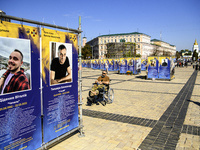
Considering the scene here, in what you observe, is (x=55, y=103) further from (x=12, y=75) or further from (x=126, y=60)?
(x=126, y=60)

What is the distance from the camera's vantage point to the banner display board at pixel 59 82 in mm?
3453

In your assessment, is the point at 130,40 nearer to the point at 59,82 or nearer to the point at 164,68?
the point at 164,68

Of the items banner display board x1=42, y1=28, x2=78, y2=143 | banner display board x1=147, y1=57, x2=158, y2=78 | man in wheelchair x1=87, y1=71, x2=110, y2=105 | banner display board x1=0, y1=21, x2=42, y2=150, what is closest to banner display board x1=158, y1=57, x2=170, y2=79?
banner display board x1=147, y1=57, x2=158, y2=78

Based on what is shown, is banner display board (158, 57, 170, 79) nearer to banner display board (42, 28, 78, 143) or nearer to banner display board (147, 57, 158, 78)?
banner display board (147, 57, 158, 78)

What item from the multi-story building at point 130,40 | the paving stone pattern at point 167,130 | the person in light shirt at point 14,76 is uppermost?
the multi-story building at point 130,40

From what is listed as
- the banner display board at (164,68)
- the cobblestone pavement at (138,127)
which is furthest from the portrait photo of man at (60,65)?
the banner display board at (164,68)

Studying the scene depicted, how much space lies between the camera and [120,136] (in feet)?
14.3

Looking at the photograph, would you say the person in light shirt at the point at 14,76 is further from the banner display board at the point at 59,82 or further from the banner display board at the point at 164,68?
the banner display board at the point at 164,68

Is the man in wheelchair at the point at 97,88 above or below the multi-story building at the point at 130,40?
below

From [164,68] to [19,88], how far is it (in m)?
15.5

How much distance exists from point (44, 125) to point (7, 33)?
1.88 metres

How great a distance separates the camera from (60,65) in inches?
147

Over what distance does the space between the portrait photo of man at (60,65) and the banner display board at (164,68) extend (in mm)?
14113

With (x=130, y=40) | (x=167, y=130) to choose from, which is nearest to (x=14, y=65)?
(x=167, y=130)
